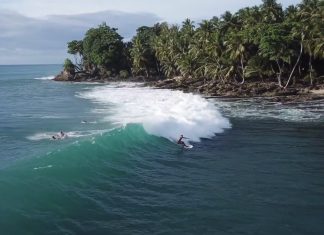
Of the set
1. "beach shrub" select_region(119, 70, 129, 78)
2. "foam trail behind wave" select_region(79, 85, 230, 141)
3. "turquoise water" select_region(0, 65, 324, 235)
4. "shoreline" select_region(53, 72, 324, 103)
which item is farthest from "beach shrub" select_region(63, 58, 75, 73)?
"turquoise water" select_region(0, 65, 324, 235)

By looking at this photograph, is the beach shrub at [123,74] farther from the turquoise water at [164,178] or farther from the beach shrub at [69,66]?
the turquoise water at [164,178]

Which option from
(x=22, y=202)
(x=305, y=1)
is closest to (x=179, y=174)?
(x=22, y=202)

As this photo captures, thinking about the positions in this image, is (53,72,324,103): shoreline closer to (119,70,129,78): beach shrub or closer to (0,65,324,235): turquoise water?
(0,65,324,235): turquoise water

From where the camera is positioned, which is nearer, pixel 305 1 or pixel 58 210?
pixel 58 210

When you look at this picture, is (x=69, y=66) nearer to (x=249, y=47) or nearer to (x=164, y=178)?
(x=249, y=47)

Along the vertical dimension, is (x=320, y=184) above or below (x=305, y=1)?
below

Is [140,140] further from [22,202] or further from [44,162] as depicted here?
[22,202]
